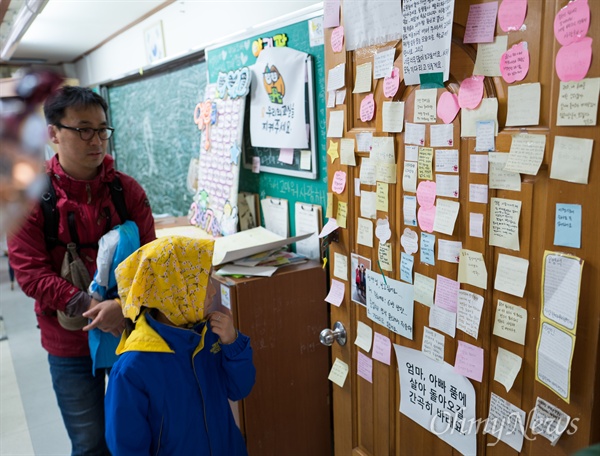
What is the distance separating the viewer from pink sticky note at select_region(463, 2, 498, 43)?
97 cm

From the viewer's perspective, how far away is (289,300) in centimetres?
202

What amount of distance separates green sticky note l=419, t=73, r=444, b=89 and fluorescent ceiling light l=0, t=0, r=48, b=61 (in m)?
2.44

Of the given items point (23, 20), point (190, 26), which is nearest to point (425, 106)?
point (190, 26)

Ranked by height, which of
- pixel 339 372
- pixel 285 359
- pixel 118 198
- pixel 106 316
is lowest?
pixel 285 359

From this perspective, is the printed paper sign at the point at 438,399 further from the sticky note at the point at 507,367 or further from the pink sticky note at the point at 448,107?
the pink sticky note at the point at 448,107

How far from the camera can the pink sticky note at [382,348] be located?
1.43 m

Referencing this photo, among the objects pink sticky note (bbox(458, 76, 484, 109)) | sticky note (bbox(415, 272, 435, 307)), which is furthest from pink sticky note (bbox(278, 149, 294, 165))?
pink sticky note (bbox(458, 76, 484, 109))

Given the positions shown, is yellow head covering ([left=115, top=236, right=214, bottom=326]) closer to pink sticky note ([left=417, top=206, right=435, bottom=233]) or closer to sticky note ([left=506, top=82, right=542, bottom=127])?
pink sticky note ([left=417, top=206, right=435, bottom=233])

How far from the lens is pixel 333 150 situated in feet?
5.08

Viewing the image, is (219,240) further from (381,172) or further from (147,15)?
(147,15)

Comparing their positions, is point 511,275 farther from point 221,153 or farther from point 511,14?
point 221,153

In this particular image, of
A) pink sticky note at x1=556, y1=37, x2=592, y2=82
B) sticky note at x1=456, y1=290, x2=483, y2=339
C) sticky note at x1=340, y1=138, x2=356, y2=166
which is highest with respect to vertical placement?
pink sticky note at x1=556, y1=37, x2=592, y2=82

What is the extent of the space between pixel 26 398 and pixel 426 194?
3.04 metres

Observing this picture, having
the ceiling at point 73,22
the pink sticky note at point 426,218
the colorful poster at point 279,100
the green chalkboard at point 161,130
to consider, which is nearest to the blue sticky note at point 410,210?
the pink sticky note at point 426,218
